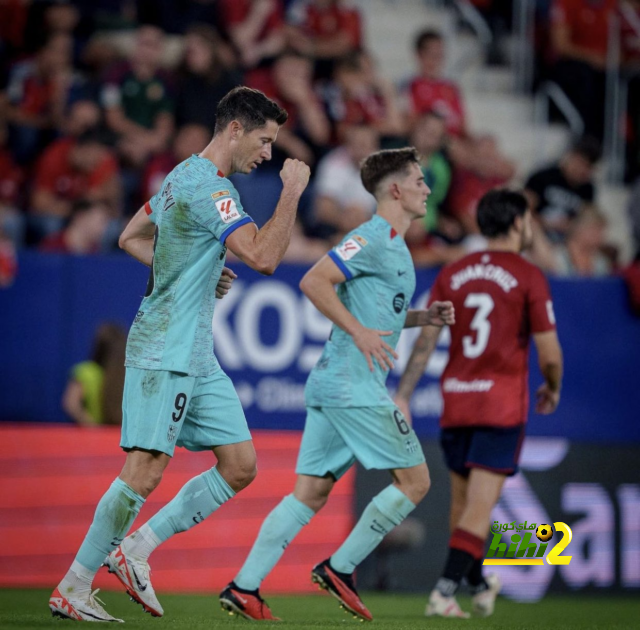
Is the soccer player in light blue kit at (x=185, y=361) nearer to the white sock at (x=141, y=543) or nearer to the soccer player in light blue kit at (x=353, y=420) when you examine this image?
the white sock at (x=141, y=543)

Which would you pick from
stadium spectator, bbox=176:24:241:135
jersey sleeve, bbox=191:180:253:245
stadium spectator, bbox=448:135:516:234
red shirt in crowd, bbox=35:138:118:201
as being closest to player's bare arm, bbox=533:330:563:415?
jersey sleeve, bbox=191:180:253:245

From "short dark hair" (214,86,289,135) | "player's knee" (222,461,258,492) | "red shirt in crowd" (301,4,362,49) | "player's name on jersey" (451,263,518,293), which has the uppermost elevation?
"red shirt in crowd" (301,4,362,49)

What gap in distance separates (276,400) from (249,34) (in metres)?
4.17

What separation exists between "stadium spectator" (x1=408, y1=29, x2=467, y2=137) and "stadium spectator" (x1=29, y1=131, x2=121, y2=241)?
11.8ft

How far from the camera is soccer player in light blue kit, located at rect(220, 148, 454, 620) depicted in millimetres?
5961

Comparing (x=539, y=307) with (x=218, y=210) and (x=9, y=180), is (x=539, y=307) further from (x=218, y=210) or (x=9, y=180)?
(x=9, y=180)

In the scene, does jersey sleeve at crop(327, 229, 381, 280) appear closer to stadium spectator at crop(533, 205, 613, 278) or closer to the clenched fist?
the clenched fist

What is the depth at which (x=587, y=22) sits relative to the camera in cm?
1458

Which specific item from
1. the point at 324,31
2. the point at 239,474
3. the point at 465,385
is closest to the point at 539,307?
the point at 465,385

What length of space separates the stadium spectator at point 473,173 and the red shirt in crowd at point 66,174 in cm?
336

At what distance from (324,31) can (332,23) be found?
0.44 ft

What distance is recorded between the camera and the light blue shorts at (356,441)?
237 inches

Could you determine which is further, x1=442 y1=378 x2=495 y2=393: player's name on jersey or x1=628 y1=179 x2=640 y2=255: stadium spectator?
x1=628 y1=179 x2=640 y2=255: stadium spectator

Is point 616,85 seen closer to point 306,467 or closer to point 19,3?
point 19,3
